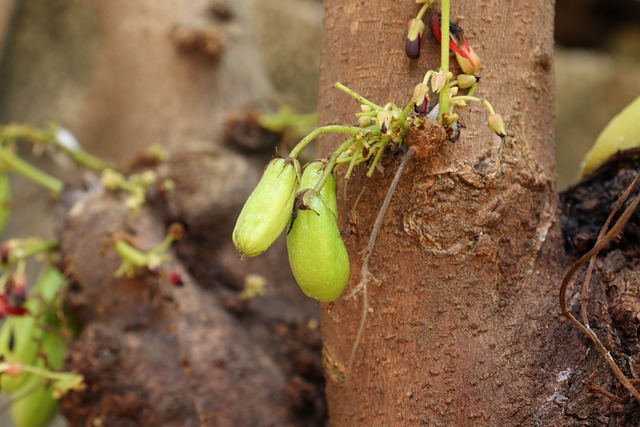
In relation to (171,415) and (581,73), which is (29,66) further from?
(581,73)

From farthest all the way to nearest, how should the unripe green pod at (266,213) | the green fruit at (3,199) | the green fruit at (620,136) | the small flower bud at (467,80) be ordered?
the green fruit at (3,199) → the green fruit at (620,136) → the small flower bud at (467,80) → the unripe green pod at (266,213)

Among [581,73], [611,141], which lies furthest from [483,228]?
[581,73]

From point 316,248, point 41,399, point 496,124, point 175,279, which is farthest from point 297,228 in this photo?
point 41,399

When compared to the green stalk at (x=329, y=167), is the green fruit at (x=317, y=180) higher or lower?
lower

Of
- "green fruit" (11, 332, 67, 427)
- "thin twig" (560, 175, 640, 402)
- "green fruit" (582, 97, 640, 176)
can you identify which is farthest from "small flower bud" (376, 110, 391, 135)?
"green fruit" (11, 332, 67, 427)

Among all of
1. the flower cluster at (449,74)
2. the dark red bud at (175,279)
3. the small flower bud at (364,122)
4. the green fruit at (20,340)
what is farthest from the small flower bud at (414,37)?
the green fruit at (20,340)

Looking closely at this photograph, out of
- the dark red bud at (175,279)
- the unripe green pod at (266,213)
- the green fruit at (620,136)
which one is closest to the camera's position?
the unripe green pod at (266,213)

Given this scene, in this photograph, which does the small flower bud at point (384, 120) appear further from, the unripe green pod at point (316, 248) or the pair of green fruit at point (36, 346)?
the pair of green fruit at point (36, 346)
